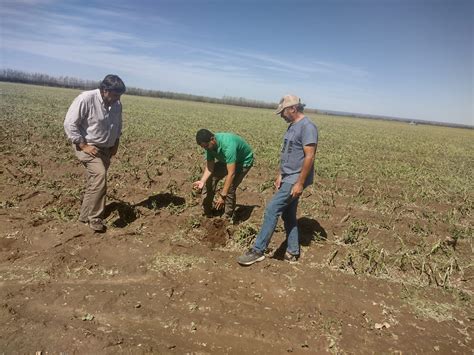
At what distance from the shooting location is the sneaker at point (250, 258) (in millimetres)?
4680

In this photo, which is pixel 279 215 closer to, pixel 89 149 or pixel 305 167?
pixel 305 167

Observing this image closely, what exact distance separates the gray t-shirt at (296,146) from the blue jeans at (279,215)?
0.50ft

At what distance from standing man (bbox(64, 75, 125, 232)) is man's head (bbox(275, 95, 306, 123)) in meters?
2.25

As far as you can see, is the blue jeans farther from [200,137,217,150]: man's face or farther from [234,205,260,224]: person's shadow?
[234,205,260,224]: person's shadow

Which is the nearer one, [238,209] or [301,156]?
[301,156]

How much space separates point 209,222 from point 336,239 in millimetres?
2012

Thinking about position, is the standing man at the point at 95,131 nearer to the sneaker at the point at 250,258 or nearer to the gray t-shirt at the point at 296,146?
the sneaker at the point at 250,258

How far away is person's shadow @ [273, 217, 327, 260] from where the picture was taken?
17.9 ft

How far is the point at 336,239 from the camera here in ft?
19.1

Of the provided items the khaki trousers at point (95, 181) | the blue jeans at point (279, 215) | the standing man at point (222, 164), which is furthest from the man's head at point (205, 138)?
the khaki trousers at point (95, 181)

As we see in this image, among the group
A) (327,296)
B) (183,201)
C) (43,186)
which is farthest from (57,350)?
(43,186)

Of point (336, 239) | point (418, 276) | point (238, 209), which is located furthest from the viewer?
point (238, 209)

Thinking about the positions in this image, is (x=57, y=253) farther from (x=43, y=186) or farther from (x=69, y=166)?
(x=69, y=166)

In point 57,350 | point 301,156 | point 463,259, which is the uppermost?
point 301,156
